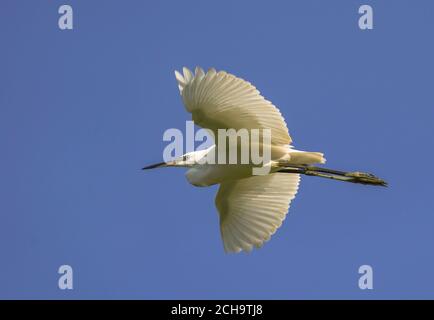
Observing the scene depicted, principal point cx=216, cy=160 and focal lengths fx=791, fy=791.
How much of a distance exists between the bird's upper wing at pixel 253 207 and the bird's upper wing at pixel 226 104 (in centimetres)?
74

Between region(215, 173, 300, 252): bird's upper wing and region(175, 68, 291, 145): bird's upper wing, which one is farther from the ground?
region(175, 68, 291, 145): bird's upper wing

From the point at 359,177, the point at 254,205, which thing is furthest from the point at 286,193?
the point at 359,177

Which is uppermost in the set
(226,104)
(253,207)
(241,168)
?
(226,104)

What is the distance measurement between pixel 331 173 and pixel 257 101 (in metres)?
1.89

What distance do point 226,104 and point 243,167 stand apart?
1.03 meters

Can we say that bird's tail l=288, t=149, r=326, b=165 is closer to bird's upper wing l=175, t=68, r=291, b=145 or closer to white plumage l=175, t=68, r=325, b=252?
white plumage l=175, t=68, r=325, b=252

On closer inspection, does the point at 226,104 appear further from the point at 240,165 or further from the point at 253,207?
the point at 253,207

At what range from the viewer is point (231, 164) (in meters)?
8.26

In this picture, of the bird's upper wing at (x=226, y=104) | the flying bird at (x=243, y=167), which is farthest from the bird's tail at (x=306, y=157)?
the bird's upper wing at (x=226, y=104)

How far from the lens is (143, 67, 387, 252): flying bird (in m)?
7.26

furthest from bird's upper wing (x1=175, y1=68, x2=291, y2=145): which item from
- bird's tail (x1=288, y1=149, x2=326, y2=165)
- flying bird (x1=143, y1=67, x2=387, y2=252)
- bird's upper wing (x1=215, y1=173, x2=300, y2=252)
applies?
bird's upper wing (x1=215, y1=173, x2=300, y2=252)

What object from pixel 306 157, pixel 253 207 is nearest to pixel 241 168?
pixel 253 207

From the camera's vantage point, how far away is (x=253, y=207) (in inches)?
340

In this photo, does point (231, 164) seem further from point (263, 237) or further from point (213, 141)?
point (263, 237)
